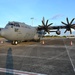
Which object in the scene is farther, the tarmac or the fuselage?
the fuselage

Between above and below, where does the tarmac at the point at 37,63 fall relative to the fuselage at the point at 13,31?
below

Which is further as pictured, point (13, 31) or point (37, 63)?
point (13, 31)

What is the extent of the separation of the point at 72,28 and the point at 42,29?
759 cm

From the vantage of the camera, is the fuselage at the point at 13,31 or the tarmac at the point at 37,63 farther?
the fuselage at the point at 13,31

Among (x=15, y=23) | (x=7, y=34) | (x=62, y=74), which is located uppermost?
(x=15, y=23)

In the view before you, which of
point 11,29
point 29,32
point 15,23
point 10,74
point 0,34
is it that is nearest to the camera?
point 10,74

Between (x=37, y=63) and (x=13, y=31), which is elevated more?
A: (x=13, y=31)

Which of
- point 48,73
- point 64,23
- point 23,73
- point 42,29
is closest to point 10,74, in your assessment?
point 23,73

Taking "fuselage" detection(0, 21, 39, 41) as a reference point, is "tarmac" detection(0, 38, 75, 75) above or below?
below

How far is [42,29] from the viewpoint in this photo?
35.6 m

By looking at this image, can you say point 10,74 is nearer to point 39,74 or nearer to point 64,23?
point 39,74

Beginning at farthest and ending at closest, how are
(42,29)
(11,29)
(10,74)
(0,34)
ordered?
(42,29)
(11,29)
(0,34)
(10,74)

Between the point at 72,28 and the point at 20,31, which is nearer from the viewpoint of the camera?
the point at 20,31

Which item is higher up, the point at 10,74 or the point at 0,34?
the point at 0,34
